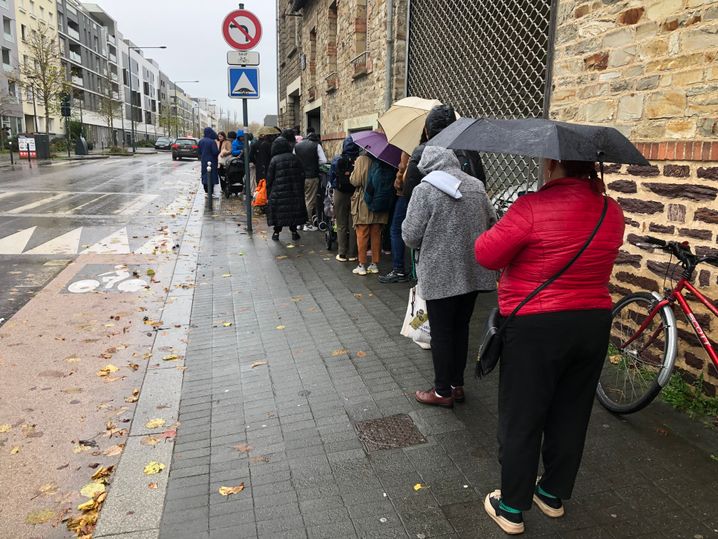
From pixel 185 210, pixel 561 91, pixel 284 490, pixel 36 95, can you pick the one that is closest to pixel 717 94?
pixel 561 91

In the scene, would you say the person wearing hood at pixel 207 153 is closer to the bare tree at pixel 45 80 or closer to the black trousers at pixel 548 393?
the black trousers at pixel 548 393

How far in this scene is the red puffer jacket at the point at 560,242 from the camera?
90.0 inches

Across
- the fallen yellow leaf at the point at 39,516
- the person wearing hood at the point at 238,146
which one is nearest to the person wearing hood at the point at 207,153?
the person wearing hood at the point at 238,146

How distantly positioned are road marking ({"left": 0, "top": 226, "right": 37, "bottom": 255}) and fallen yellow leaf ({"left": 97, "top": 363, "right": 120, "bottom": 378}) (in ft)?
16.5

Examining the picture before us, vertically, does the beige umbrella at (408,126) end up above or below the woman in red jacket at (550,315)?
above

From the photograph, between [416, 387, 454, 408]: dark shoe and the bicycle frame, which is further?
[416, 387, 454, 408]: dark shoe

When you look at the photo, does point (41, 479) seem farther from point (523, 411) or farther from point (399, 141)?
point (399, 141)

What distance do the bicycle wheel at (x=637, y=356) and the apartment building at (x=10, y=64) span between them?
51320 mm

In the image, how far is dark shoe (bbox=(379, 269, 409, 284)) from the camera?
23.3 feet

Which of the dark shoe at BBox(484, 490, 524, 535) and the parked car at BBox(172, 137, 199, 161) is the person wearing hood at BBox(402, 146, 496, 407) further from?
the parked car at BBox(172, 137, 199, 161)

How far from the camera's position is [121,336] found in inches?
207

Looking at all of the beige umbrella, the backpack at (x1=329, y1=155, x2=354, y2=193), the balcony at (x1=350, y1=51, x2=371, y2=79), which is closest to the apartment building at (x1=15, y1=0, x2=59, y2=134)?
the balcony at (x1=350, y1=51, x2=371, y2=79)

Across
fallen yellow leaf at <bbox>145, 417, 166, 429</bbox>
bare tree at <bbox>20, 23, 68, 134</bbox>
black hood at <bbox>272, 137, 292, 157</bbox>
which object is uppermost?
bare tree at <bbox>20, 23, 68, 134</bbox>

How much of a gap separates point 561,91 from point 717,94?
5.64ft
